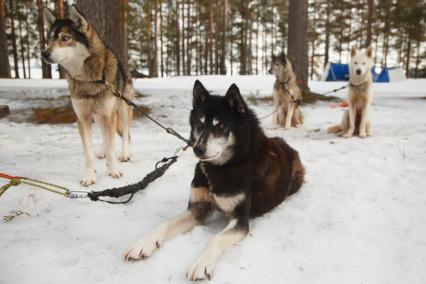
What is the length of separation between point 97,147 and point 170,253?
10.6ft

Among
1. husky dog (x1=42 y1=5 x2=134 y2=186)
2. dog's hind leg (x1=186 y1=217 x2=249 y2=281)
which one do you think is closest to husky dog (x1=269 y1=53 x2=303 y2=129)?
husky dog (x1=42 y1=5 x2=134 y2=186)

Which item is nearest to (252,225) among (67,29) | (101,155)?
(67,29)

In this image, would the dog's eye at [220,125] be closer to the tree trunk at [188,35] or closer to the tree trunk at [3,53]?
the tree trunk at [3,53]

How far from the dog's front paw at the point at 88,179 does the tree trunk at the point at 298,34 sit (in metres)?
6.85

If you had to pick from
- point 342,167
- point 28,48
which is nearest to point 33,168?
point 342,167

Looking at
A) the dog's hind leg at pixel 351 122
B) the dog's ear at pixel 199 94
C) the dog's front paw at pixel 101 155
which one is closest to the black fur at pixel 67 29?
the dog's ear at pixel 199 94

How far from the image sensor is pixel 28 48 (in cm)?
2703

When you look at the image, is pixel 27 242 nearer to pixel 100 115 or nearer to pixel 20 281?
pixel 20 281

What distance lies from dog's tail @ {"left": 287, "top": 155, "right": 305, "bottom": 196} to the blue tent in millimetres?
17612

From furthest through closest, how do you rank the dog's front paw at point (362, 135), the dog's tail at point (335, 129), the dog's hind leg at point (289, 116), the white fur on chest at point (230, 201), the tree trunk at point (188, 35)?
the tree trunk at point (188, 35), the dog's hind leg at point (289, 116), the dog's tail at point (335, 129), the dog's front paw at point (362, 135), the white fur on chest at point (230, 201)

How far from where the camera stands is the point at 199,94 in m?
2.61

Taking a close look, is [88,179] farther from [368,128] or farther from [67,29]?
[368,128]

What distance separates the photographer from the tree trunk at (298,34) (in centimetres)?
870

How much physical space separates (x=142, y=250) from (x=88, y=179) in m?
1.59
